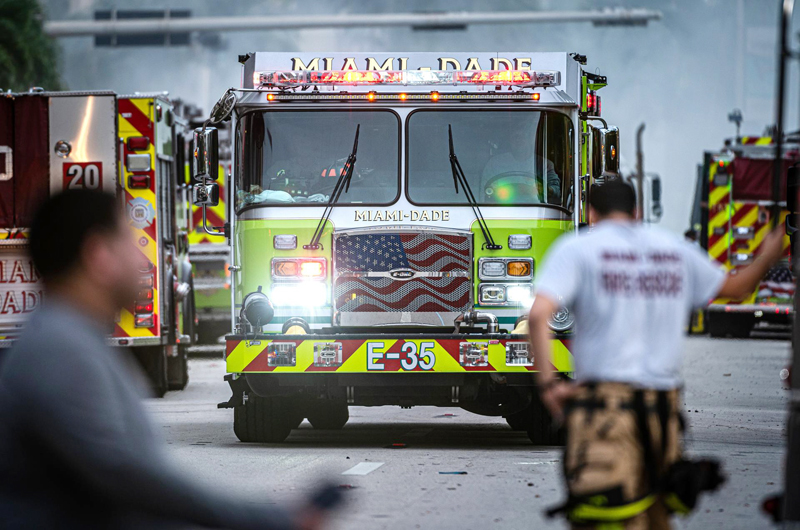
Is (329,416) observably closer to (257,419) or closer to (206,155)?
(257,419)

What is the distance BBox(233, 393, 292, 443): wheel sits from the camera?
36.9ft

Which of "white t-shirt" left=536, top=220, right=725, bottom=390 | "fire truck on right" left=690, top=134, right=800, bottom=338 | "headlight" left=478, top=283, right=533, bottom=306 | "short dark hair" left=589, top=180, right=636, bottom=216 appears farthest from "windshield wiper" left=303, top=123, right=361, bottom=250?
"fire truck on right" left=690, top=134, right=800, bottom=338

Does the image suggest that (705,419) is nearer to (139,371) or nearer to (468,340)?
(468,340)

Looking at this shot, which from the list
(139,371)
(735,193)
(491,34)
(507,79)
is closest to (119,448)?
(507,79)

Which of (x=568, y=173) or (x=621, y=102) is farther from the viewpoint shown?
(x=621, y=102)

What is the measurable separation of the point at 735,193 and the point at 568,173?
1714cm

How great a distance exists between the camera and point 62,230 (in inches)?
129

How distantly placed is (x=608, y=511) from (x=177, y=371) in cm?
1241

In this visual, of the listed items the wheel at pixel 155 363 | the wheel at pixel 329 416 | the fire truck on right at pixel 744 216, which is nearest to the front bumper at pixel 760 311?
the fire truck on right at pixel 744 216

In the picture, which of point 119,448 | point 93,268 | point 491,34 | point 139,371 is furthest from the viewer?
point 491,34

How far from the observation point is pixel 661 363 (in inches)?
196

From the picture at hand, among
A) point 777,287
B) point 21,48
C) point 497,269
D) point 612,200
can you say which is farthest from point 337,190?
point 21,48

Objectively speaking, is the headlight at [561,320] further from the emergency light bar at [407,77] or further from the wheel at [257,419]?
the wheel at [257,419]

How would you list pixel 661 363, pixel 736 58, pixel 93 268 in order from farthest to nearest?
pixel 736 58, pixel 661 363, pixel 93 268
